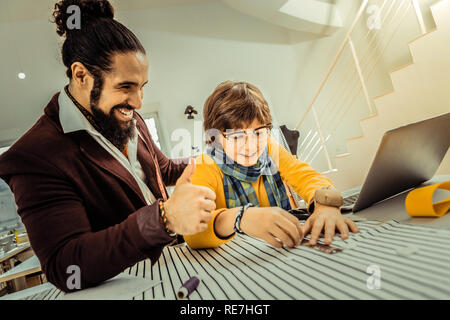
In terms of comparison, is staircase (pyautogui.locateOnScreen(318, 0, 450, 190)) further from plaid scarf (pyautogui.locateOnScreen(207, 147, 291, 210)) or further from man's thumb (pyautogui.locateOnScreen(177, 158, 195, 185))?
man's thumb (pyautogui.locateOnScreen(177, 158, 195, 185))

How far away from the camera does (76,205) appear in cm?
50

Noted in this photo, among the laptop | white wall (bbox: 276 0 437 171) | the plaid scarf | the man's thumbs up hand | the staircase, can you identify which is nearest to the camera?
the man's thumbs up hand

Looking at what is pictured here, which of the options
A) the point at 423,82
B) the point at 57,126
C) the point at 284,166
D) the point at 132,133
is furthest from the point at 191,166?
the point at 423,82

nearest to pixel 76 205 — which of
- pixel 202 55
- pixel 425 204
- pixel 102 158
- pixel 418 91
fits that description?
pixel 102 158

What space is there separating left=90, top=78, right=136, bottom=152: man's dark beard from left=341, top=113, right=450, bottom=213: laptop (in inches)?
26.3

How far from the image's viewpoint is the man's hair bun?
0.71m

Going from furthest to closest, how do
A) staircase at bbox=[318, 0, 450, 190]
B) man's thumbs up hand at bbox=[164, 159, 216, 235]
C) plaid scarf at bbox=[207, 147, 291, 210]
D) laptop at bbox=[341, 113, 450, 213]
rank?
staircase at bbox=[318, 0, 450, 190] → plaid scarf at bbox=[207, 147, 291, 210] → laptop at bbox=[341, 113, 450, 213] → man's thumbs up hand at bbox=[164, 159, 216, 235]

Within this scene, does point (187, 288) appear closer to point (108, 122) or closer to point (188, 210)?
point (188, 210)

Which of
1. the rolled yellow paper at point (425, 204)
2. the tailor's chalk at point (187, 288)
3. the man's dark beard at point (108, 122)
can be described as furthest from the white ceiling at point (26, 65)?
the rolled yellow paper at point (425, 204)

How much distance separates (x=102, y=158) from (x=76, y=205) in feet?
0.53

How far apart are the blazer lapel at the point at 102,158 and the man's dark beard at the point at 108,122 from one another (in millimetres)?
116

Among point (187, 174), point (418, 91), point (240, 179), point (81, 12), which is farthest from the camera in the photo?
point (418, 91)

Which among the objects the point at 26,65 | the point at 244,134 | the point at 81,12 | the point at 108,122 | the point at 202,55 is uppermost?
the point at 202,55

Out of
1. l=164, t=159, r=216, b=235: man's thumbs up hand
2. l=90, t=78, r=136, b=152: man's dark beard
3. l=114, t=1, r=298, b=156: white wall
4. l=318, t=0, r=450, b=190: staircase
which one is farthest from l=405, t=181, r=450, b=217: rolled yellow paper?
l=114, t=1, r=298, b=156: white wall
